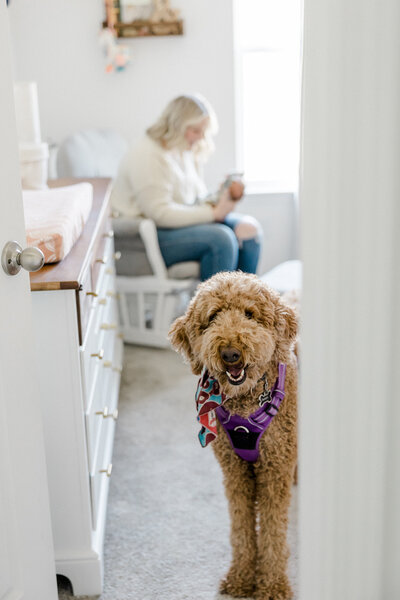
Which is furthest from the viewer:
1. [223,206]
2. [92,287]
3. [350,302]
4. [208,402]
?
[223,206]

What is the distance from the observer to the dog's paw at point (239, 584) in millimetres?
1749

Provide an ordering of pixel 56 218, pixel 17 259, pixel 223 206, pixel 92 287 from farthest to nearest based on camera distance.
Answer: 1. pixel 223 206
2. pixel 92 287
3. pixel 56 218
4. pixel 17 259

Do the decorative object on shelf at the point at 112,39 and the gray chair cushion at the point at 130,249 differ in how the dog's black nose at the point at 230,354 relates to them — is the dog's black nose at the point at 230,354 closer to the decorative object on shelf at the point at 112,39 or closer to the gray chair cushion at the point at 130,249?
the gray chair cushion at the point at 130,249

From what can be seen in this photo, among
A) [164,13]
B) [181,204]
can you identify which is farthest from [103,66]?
[181,204]

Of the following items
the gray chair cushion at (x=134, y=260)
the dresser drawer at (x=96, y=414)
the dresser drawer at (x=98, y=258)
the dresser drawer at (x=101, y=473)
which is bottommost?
the dresser drawer at (x=101, y=473)

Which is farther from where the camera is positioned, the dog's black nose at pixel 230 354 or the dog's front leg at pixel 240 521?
the dog's front leg at pixel 240 521

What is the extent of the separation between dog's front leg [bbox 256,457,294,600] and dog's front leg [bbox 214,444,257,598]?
23 mm

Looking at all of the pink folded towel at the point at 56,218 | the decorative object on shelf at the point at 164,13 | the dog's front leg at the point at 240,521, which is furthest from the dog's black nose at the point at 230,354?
the decorative object on shelf at the point at 164,13

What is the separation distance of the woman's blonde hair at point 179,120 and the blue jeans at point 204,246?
1.35ft

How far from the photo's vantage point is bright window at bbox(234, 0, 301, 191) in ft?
13.1

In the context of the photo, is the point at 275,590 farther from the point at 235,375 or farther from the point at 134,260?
the point at 134,260

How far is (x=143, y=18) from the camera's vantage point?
151 inches

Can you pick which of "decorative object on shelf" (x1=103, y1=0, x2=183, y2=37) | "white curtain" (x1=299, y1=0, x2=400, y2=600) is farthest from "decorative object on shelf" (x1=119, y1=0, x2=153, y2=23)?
"white curtain" (x1=299, y1=0, x2=400, y2=600)

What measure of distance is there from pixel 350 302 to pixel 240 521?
105 cm
